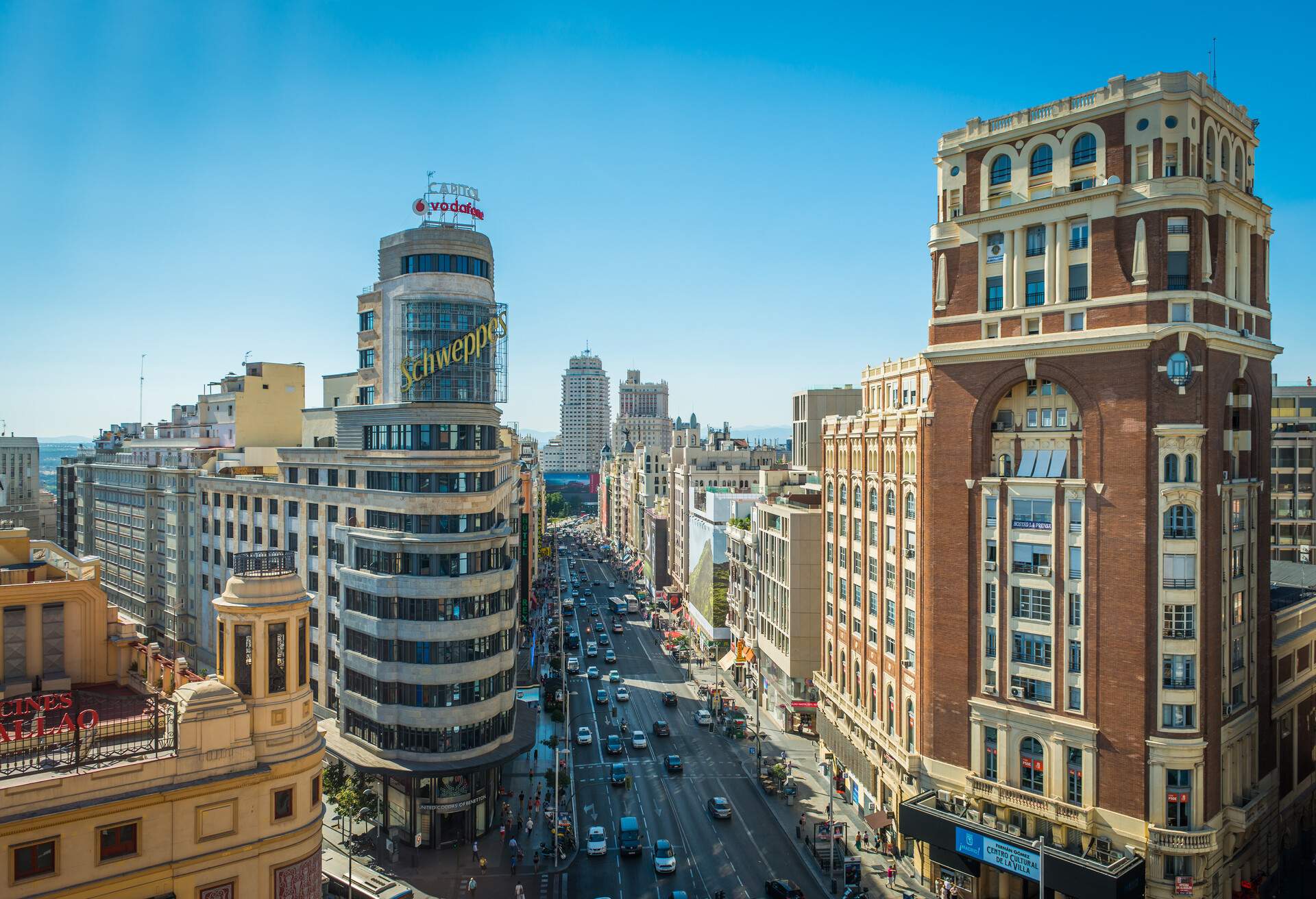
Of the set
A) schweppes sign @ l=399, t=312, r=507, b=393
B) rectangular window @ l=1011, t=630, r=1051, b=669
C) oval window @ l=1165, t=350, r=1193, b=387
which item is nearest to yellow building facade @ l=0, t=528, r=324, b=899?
schweppes sign @ l=399, t=312, r=507, b=393

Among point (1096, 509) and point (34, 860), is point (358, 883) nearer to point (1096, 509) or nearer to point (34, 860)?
point (34, 860)

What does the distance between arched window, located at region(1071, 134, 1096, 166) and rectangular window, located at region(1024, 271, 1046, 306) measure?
706cm

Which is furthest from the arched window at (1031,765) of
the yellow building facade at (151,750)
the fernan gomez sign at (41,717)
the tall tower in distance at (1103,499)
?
the fernan gomez sign at (41,717)

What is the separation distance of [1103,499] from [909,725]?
2178 centimetres

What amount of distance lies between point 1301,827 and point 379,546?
7149 centimetres

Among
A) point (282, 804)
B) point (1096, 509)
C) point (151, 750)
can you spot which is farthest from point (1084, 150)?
point (151, 750)

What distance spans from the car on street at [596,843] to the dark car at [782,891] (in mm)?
12553

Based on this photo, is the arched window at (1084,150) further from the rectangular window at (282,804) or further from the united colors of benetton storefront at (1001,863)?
the rectangular window at (282,804)

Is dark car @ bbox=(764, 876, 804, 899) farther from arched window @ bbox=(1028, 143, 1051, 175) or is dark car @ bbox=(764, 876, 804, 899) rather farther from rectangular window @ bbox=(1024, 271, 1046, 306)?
arched window @ bbox=(1028, 143, 1051, 175)

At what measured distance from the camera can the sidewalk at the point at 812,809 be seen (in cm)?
5847

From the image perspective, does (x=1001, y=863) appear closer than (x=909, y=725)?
Yes

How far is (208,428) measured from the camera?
112m

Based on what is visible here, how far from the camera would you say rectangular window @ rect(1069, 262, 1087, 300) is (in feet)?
173

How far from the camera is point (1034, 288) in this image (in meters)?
54.8
